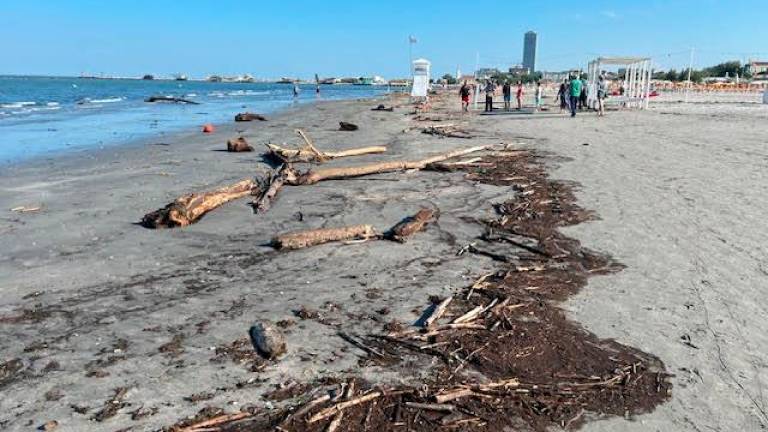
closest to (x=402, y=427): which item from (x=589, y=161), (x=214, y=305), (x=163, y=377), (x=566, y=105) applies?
(x=163, y=377)

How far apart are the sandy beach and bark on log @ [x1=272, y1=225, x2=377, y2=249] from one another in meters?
0.18

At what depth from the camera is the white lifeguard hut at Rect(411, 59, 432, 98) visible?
37.2 m

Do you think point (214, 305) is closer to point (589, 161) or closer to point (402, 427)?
point (402, 427)

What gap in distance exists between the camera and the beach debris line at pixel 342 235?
6.96 metres

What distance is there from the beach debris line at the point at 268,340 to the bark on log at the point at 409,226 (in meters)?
2.92

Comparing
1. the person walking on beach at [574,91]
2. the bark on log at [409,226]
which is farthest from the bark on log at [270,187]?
the person walking on beach at [574,91]

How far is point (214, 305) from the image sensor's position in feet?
17.1

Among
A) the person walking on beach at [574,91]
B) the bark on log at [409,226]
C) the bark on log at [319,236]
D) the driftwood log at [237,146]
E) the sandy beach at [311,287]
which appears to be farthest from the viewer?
the person walking on beach at [574,91]

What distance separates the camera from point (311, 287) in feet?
18.6

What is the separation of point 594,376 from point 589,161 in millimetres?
10334

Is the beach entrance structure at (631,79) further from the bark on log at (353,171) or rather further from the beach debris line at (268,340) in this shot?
the beach debris line at (268,340)

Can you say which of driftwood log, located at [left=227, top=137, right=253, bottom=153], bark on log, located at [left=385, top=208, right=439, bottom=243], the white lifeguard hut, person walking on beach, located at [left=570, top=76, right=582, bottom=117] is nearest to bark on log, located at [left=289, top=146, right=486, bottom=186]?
bark on log, located at [left=385, top=208, right=439, bottom=243]

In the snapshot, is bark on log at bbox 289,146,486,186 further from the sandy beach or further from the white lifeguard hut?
the white lifeguard hut

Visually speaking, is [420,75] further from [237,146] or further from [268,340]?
[268,340]
